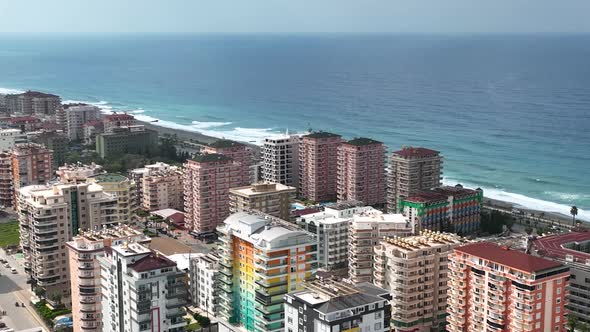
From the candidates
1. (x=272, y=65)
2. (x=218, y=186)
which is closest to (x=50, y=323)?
(x=218, y=186)

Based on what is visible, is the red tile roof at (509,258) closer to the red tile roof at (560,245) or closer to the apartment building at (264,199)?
the red tile roof at (560,245)

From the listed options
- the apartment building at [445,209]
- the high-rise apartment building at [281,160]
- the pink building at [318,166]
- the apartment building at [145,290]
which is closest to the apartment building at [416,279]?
the apartment building at [145,290]

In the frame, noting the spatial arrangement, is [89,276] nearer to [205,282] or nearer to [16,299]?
[205,282]

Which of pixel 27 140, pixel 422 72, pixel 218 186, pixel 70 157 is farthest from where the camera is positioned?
pixel 422 72

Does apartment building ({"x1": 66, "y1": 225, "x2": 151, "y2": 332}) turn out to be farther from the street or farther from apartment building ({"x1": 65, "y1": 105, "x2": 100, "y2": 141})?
apartment building ({"x1": 65, "y1": 105, "x2": 100, "y2": 141})

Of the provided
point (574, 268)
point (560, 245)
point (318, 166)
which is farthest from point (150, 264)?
point (318, 166)

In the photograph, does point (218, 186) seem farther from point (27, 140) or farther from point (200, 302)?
point (27, 140)
